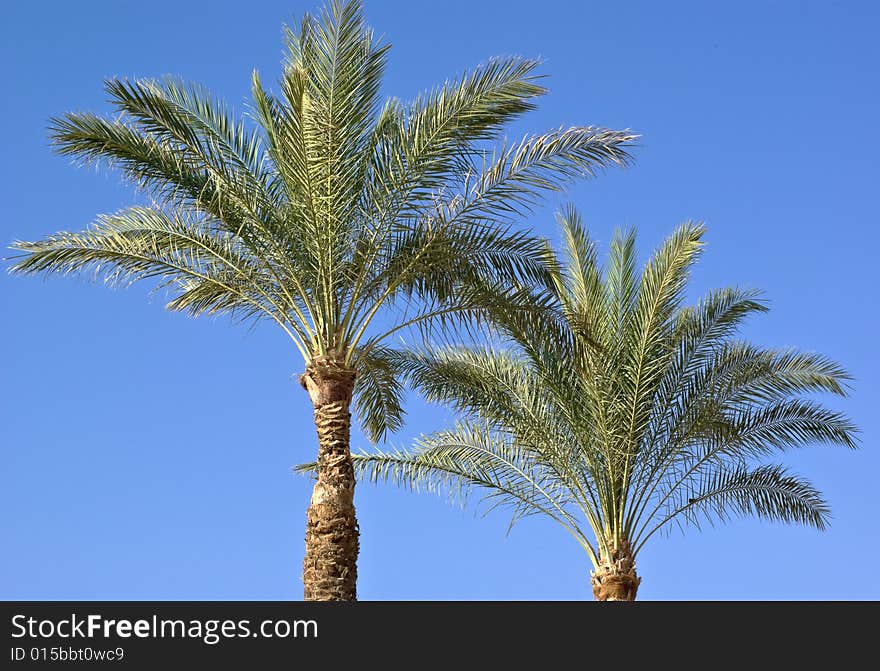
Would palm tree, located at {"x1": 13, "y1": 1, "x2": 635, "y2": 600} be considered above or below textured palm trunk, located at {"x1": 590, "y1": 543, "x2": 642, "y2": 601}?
above

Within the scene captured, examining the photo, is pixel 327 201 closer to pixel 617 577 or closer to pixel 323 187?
pixel 323 187

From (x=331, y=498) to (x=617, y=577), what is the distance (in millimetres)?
6090

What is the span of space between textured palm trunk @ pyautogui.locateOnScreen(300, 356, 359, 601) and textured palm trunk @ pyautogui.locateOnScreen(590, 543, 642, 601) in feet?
18.7

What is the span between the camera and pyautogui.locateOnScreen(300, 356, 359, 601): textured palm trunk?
12828 millimetres

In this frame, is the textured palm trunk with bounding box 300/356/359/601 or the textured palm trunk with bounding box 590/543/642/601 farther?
the textured palm trunk with bounding box 590/543/642/601

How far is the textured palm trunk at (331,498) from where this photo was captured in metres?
12.8

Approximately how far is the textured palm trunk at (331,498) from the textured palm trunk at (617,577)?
5701mm

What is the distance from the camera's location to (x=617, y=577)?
17.5m

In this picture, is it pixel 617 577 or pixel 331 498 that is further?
pixel 617 577

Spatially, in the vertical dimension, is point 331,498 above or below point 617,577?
above

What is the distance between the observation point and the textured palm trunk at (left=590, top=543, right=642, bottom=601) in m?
17.5

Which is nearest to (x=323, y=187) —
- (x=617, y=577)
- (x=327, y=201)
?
(x=327, y=201)
